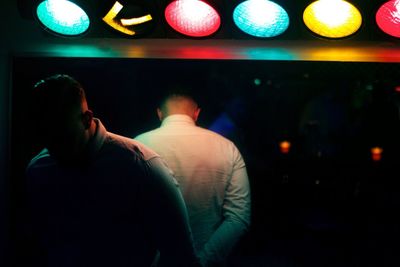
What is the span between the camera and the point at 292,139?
28.8 ft

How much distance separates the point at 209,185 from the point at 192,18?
3.07 ft

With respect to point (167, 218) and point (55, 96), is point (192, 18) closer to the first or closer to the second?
point (55, 96)

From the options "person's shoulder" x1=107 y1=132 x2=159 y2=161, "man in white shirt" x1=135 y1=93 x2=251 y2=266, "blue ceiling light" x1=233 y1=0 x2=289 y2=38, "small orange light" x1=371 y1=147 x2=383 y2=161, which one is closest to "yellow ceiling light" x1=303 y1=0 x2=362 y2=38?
"blue ceiling light" x1=233 y1=0 x2=289 y2=38

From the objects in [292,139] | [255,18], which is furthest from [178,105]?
[292,139]

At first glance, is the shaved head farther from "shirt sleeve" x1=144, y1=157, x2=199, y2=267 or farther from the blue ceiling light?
"shirt sleeve" x1=144, y1=157, x2=199, y2=267

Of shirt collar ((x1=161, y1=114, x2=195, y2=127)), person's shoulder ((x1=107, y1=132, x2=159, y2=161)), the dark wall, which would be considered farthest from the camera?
the dark wall

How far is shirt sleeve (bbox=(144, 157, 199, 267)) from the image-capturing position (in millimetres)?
1430

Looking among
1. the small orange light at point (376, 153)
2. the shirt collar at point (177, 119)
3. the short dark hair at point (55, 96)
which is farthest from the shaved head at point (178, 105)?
the small orange light at point (376, 153)

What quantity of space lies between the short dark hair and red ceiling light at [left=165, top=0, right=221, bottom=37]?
676 mm

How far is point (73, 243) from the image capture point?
152 centimetres

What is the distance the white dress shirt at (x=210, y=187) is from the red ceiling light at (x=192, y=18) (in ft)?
2.02

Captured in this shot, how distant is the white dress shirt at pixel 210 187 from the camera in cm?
201

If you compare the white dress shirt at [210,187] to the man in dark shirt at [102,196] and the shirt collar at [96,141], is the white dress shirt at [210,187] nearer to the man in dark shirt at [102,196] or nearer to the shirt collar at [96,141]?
the man in dark shirt at [102,196]

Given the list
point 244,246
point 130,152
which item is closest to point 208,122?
point 244,246
